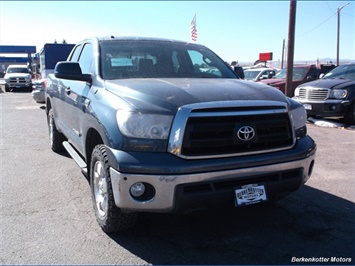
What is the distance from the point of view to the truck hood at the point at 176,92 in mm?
2916

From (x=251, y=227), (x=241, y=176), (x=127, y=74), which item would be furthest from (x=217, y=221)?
(x=127, y=74)

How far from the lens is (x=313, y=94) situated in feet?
31.6

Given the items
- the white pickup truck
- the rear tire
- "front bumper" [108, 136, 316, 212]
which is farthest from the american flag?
the white pickup truck

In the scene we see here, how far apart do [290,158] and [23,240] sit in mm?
2492

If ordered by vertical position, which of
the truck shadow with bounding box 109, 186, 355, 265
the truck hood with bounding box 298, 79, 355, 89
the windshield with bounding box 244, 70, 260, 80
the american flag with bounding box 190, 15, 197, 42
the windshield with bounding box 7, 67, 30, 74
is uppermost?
the american flag with bounding box 190, 15, 197, 42

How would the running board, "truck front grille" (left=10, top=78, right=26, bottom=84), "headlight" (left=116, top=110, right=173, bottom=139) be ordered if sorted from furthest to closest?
"truck front grille" (left=10, top=78, right=26, bottom=84)
the running board
"headlight" (left=116, top=110, right=173, bottom=139)

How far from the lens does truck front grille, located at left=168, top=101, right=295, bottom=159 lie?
2.79 meters

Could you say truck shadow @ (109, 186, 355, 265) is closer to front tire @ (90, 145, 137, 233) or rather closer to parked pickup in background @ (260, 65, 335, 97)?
front tire @ (90, 145, 137, 233)

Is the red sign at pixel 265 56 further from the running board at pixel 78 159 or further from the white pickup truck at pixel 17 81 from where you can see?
the running board at pixel 78 159

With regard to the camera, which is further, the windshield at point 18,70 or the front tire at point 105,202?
the windshield at point 18,70

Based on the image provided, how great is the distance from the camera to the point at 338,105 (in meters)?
9.08

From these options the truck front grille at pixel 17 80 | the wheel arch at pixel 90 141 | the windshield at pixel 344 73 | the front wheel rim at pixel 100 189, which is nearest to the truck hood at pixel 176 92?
the wheel arch at pixel 90 141

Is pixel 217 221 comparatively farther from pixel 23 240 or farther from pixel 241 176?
pixel 23 240

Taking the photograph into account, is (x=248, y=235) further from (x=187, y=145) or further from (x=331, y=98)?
(x=331, y=98)
